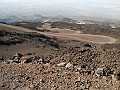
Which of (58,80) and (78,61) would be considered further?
(78,61)

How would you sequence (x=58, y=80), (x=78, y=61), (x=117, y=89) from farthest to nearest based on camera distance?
(x=78, y=61)
(x=58, y=80)
(x=117, y=89)

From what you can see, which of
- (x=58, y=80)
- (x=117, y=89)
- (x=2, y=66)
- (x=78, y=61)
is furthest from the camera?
(x=78, y=61)

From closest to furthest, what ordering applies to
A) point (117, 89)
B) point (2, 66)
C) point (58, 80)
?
1. point (117, 89)
2. point (58, 80)
3. point (2, 66)

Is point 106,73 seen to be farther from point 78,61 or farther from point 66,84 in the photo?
point 78,61

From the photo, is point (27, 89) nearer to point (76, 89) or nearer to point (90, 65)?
point (76, 89)

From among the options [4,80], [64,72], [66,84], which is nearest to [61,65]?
[64,72]

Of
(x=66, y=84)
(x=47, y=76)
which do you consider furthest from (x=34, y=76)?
(x=66, y=84)

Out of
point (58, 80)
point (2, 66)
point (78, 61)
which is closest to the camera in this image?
point (58, 80)

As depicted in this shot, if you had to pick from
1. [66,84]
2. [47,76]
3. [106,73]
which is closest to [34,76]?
[47,76]

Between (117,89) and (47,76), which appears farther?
(47,76)
